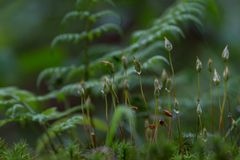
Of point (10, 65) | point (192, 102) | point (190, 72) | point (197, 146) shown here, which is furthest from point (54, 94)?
point (10, 65)

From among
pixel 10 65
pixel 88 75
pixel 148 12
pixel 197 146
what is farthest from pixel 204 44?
pixel 197 146

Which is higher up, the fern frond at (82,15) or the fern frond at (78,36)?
the fern frond at (82,15)

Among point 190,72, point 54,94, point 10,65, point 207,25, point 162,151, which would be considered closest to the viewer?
point 162,151

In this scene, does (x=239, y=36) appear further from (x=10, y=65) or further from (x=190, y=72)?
(x=10, y=65)

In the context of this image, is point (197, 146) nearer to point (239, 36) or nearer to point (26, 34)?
point (239, 36)

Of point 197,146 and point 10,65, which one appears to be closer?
point 197,146

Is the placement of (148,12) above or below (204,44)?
above

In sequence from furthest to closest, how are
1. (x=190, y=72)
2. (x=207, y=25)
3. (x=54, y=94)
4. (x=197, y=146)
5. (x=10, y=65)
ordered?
(x=207, y=25) < (x=10, y=65) < (x=190, y=72) < (x=54, y=94) < (x=197, y=146)

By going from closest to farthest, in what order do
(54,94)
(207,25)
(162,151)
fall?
(162,151) < (54,94) < (207,25)

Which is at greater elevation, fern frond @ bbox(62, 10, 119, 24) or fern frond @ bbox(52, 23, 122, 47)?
fern frond @ bbox(62, 10, 119, 24)
